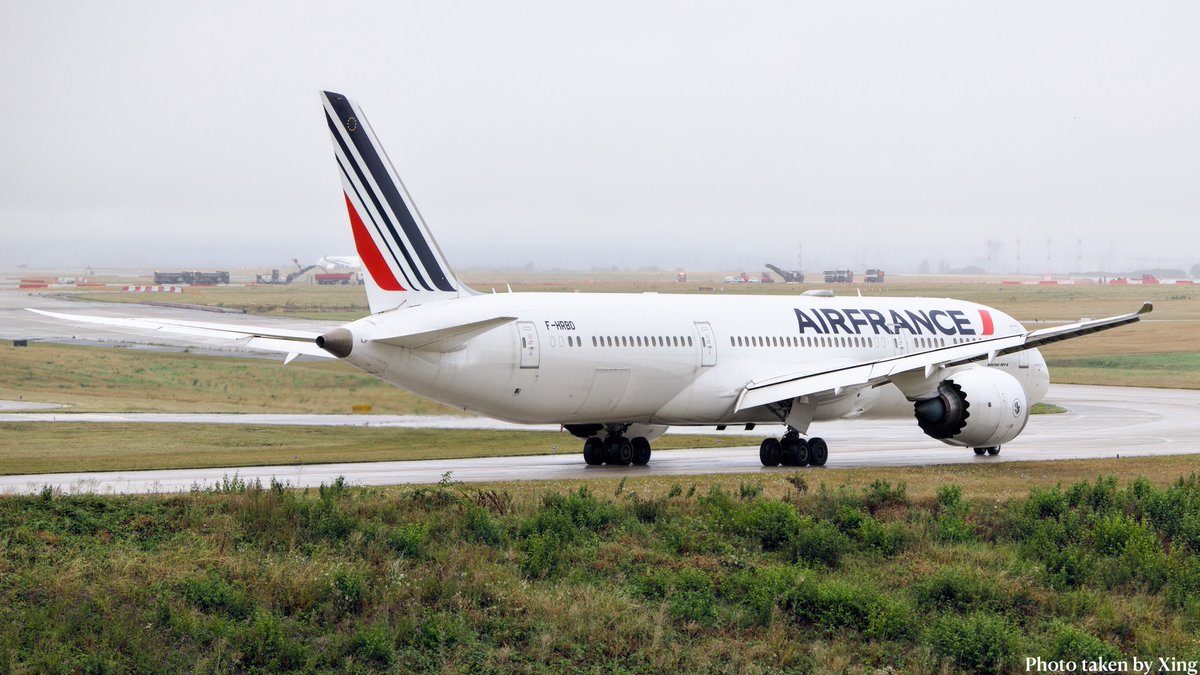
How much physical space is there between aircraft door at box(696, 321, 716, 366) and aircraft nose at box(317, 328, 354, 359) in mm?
8952

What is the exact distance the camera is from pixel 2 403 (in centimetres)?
4800

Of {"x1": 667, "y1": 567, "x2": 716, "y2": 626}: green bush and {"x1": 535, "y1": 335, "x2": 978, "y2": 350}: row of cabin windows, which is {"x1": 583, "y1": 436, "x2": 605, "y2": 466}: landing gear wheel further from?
{"x1": 667, "y1": 567, "x2": 716, "y2": 626}: green bush

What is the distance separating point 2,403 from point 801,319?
92.5ft

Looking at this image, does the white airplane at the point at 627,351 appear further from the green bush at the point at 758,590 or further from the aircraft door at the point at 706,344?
the green bush at the point at 758,590

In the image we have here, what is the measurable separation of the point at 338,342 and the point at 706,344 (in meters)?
9.49

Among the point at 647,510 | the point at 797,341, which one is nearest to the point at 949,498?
the point at 647,510

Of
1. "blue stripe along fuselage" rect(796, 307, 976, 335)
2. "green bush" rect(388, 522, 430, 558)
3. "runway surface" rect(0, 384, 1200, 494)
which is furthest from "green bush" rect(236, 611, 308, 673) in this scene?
"blue stripe along fuselage" rect(796, 307, 976, 335)

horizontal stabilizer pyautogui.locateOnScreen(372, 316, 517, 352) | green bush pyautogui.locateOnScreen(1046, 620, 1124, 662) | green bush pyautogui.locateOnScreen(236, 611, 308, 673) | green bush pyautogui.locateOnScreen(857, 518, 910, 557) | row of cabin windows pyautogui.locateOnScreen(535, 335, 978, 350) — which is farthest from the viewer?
row of cabin windows pyautogui.locateOnScreen(535, 335, 978, 350)

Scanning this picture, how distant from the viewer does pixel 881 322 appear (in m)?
37.3

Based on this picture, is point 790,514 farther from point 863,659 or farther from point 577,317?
point 577,317

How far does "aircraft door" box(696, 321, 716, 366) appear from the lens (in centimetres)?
3253

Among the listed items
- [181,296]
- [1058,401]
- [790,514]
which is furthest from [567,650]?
[181,296]

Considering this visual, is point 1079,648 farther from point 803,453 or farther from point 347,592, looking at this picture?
point 803,453

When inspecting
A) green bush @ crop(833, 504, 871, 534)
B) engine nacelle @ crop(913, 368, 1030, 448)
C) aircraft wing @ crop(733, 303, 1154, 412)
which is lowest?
green bush @ crop(833, 504, 871, 534)
